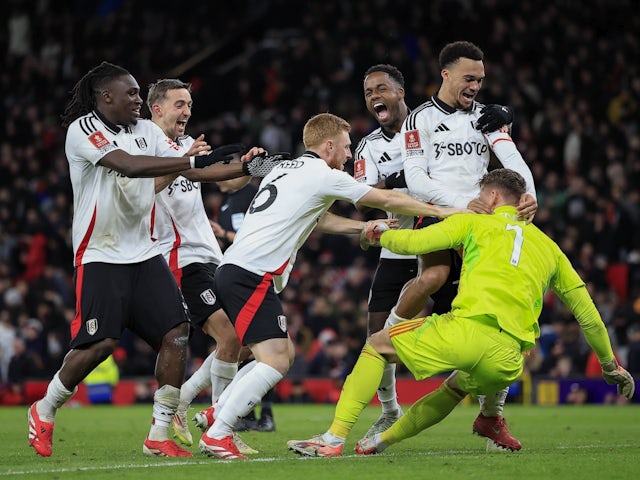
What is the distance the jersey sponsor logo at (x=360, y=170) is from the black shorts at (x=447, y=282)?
0.61 m

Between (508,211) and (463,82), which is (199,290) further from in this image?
(508,211)

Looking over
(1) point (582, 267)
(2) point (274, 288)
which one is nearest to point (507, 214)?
(2) point (274, 288)

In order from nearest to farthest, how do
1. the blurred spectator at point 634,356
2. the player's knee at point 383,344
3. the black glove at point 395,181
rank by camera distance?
the player's knee at point 383,344 < the black glove at point 395,181 < the blurred spectator at point 634,356

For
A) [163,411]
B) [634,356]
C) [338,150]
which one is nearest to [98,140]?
[338,150]

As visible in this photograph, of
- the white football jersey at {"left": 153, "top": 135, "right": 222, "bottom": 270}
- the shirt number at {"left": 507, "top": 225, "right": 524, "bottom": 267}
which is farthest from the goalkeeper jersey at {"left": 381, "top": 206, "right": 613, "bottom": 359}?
the white football jersey at {"left": 153, "top": 135, "right": 222, "bottom": 270}

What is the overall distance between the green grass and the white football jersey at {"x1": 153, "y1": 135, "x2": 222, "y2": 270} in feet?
5.25

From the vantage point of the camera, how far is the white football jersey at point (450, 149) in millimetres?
8594

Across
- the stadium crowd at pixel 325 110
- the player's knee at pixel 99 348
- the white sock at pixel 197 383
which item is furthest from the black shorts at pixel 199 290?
the stadium crowd at pixel 325 110

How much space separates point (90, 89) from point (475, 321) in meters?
3.30

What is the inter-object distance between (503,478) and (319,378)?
12.5 metres

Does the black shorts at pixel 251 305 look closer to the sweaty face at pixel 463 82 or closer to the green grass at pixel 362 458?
the green grass at pixel 362 458

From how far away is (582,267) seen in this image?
732 inches

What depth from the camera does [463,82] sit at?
8.80 m

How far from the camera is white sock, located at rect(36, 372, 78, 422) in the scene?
8.10 metres
